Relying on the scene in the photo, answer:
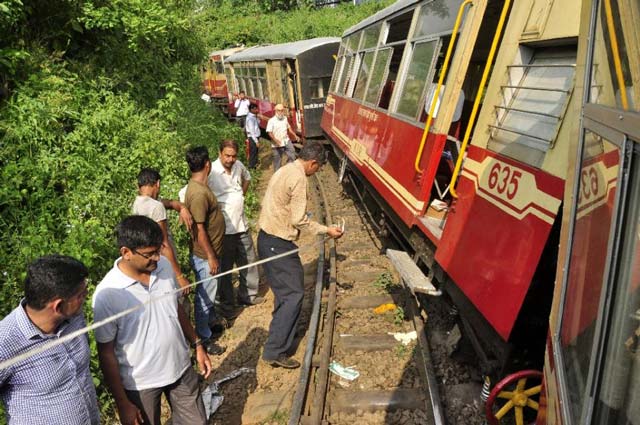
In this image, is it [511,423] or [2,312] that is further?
[2,312]

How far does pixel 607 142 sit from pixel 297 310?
345 cm

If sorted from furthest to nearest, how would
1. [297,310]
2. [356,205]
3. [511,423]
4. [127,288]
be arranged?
[356,205] < [297,310] < [511,423] < [127,288]

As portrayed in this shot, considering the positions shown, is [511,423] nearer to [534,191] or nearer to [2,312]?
[534,191]

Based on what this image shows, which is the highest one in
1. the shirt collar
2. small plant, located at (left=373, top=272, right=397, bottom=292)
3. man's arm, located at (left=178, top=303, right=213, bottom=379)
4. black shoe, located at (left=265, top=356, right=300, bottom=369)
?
the shirt collar

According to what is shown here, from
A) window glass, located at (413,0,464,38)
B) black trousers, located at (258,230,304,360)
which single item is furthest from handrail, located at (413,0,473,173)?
black trousers, located at (258,230,304,360)

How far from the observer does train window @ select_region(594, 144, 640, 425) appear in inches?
52.2

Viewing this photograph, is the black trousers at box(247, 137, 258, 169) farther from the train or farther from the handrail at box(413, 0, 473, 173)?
the handrail at box(413, 0, 473, 173)

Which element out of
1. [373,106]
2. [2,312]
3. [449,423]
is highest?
[373,106]

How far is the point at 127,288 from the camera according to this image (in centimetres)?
271

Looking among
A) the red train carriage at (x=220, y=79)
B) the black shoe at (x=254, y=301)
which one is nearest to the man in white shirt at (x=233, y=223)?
the black shoe at (x=254, y=301)

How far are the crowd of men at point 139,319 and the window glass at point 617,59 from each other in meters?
2.23

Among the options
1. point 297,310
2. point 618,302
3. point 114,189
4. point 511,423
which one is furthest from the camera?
point 114,189

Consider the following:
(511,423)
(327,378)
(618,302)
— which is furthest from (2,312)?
(618,302)

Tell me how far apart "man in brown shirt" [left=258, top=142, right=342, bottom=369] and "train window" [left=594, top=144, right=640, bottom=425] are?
3.05 metres
